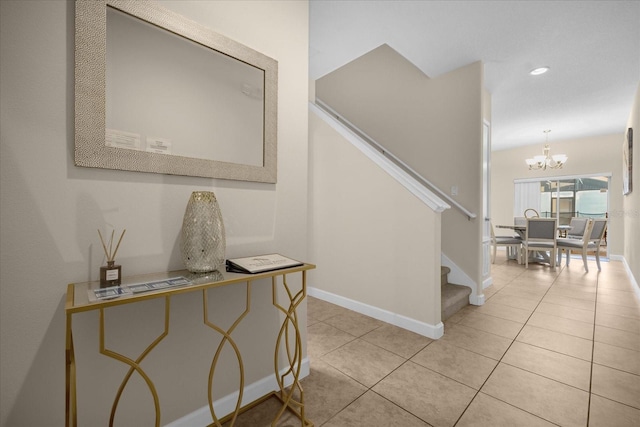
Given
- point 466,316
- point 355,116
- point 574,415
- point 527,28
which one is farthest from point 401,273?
point 355,116

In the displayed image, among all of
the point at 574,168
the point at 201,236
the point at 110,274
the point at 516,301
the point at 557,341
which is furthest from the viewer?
the point at 574,168

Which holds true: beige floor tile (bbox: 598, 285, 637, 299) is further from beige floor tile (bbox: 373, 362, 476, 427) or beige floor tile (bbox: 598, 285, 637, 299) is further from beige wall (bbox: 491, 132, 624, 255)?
beige floor tile (bbox: 373, 362, 476, 427)

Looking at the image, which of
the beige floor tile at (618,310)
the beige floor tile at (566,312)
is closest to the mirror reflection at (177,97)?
the beige floor tile at (566,312)

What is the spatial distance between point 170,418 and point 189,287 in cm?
76

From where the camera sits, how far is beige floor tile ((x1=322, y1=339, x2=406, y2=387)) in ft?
5.70

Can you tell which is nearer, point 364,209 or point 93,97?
point 93,97

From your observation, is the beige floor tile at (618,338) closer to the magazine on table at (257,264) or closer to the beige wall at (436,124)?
the beige wall at (436,124)

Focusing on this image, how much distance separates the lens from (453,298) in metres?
2.76

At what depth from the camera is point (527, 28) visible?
2.44 metres

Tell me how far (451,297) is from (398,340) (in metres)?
0.92

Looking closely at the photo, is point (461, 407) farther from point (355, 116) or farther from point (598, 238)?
point (598, 238)

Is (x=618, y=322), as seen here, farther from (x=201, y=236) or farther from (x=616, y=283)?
(x=201, y=236)

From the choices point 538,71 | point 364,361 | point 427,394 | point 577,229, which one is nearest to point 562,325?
point 427,394

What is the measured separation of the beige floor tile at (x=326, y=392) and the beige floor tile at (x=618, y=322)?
8.44 feet
